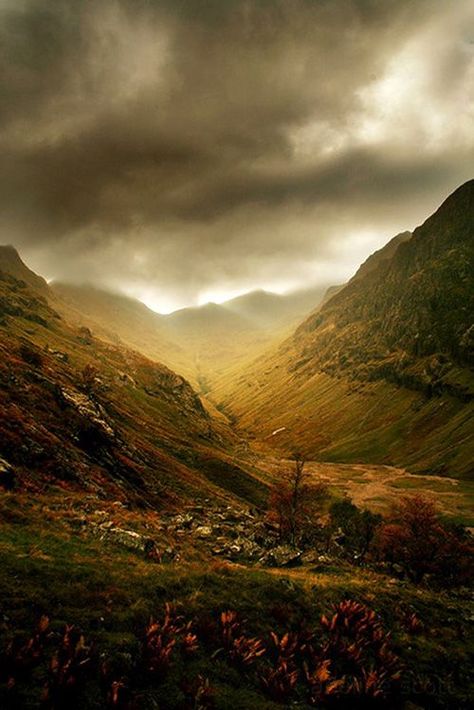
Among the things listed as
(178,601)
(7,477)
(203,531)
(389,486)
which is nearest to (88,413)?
(7,477)

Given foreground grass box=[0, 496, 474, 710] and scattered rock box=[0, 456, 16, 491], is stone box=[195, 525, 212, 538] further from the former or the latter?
scattered rock box=[0, 456, 16, 491]

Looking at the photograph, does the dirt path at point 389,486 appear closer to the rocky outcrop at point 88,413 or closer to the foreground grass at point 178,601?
the rocky outcrop at point 88,413

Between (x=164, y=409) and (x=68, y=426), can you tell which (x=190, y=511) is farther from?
(x=164, y=409)

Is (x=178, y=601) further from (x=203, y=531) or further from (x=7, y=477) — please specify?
(x=203, y=531)

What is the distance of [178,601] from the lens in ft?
48.7

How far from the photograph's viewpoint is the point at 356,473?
540 feet

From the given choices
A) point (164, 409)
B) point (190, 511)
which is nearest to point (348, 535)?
point (190, 511)

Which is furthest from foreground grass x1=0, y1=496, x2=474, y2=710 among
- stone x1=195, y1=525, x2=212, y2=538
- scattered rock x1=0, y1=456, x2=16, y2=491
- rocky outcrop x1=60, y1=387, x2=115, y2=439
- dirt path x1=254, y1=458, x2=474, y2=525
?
dirt path x1=254, y1=458, x2=474, y2=525

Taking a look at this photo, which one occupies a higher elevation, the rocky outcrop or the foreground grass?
the rocky outcrop

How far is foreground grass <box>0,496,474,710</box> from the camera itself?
37.6 ft

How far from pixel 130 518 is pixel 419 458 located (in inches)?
6957

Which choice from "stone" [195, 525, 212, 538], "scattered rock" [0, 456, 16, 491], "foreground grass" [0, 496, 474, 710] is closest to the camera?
"foreground grass" [0, 496, 474, 710]

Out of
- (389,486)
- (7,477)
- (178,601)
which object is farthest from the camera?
(389,486)

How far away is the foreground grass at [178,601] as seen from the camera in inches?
451
